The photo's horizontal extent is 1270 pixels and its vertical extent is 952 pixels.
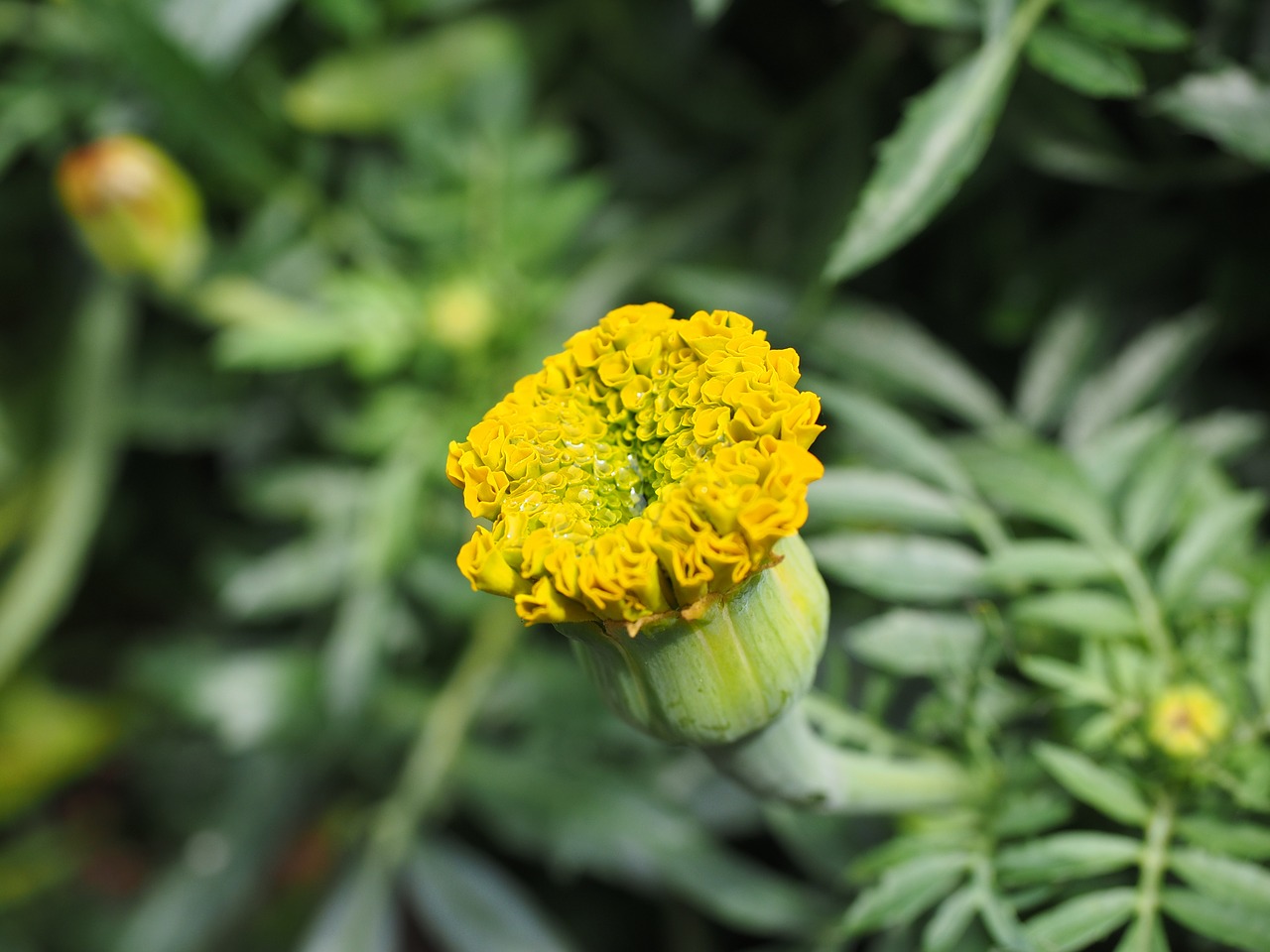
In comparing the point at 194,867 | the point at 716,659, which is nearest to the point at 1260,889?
the point at 716,659

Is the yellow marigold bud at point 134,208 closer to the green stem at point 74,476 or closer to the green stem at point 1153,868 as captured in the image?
the green stem at point 74,476

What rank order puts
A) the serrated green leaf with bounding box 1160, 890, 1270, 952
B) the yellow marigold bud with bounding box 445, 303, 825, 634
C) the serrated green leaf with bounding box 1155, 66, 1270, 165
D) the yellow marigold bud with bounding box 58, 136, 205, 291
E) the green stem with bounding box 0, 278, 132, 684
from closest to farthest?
the yellow marigold bud with bounding box 445, 303, 825, 634, the serrated green leaf with bounding box 1160, 890, 1270, 952, the serrated green leaf with bounding box 1155, 66, 1270, 165, the yellow marigold bud with bounding box 58, 136, 205, 291, the green stem with bounding box 0, 278, 132, 684

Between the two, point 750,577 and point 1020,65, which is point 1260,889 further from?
point 1020,65

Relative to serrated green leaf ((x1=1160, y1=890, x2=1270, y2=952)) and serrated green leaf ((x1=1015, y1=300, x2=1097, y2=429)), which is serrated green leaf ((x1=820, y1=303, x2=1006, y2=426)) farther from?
serrated green leaf ((x1=1160, y1=890, x2=1270, y2=952))

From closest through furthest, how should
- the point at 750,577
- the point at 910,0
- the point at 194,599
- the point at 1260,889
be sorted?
the point at 750,577 → the point at 1260,889 → the point at 910,0 → the point at 194,599

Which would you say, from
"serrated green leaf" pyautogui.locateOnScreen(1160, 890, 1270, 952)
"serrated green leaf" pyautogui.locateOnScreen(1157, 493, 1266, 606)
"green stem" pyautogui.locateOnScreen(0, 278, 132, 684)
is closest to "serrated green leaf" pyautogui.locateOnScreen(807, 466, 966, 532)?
"serrated green leaf" pyautogui.locateOnScreen(1157, 493, 1266, 606)
